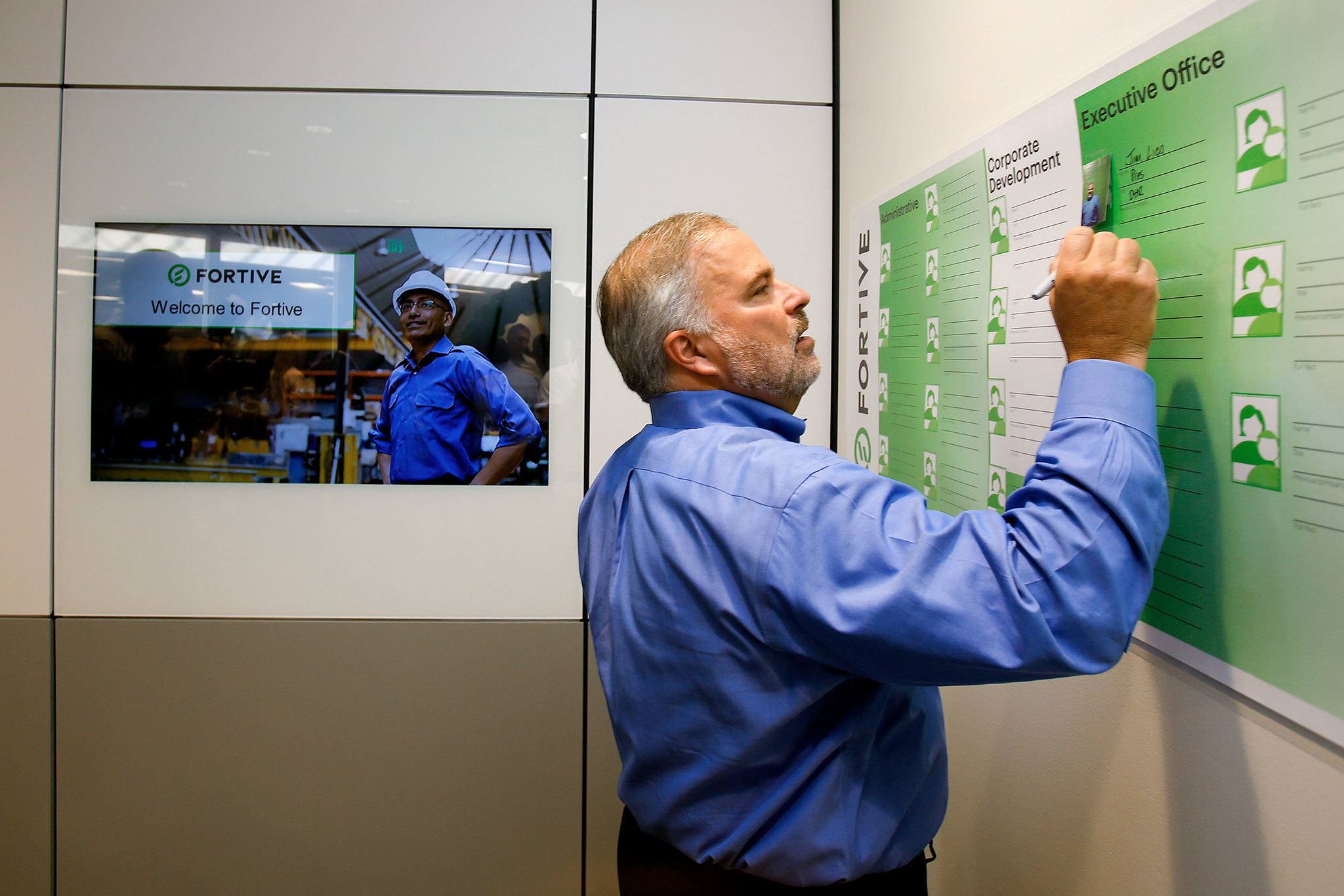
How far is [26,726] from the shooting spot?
229 centimetres

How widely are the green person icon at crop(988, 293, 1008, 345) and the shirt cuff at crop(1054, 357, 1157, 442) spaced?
1.33 feet

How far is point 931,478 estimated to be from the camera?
Result: 1.54m

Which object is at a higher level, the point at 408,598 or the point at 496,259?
the point at 496,259

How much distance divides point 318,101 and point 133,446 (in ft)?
3.71

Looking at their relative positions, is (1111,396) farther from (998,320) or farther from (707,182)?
(707,182)

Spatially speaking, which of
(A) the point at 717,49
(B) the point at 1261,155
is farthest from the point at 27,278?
(B) the point at 1261,155

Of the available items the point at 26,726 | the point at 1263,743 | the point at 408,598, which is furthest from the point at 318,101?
the point at 1263,743

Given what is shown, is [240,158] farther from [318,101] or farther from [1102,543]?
[1102,543]

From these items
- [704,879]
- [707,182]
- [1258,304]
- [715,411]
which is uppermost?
[707,182]

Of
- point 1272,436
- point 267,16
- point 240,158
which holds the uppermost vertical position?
point 267,16

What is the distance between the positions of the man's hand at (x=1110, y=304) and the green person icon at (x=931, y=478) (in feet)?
2.17

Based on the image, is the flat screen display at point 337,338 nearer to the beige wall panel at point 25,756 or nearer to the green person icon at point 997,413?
the beige wall panel at point 25,756

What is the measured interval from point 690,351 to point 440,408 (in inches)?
50.3

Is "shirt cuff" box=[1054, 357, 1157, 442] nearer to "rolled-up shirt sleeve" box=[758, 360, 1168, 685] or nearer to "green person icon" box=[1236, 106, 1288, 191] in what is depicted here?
"rolled-up shirt sleeve" box=[758, 360, 1168, 685]
